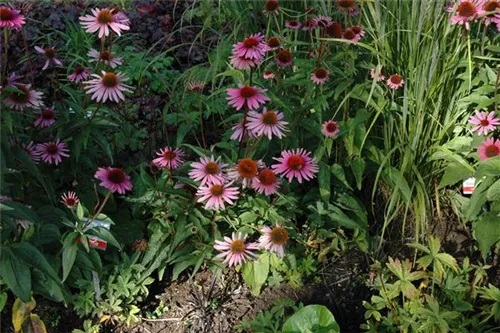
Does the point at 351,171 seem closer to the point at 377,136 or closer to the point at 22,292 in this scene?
the point at 377,136

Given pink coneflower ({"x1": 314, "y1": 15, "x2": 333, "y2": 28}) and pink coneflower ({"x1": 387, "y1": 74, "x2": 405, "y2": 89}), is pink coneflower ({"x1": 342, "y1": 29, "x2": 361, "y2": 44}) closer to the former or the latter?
pink coneflower ({"x1": 314, "y1": 15, "x2": 333, "y2": 28})

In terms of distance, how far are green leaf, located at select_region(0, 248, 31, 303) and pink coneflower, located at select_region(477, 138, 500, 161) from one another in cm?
150

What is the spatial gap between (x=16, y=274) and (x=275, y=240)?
29.3 inches

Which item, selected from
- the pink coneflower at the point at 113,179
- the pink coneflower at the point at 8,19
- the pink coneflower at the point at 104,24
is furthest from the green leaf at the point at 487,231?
the pink coneflower at the point at 8,19

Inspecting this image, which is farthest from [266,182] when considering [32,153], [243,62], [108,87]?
[32,153]

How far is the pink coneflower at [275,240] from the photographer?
2.05m

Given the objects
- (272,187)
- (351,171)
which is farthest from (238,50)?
(351,171)

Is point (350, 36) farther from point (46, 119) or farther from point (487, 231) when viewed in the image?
point (46, 119)

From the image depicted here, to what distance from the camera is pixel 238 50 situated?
2.18 m

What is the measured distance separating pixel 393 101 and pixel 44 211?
4.26 ft

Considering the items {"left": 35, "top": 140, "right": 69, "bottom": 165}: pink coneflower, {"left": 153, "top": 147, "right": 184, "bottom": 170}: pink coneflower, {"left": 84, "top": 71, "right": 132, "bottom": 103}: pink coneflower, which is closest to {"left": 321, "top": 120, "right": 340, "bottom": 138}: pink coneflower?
{"left": 153, "top": 147, "right": 184, "bottom": 170}: pink coneflower

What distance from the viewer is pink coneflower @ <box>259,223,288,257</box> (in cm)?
205

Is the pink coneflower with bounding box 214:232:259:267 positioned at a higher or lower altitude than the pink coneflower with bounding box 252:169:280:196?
lower

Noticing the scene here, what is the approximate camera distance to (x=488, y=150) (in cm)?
229
